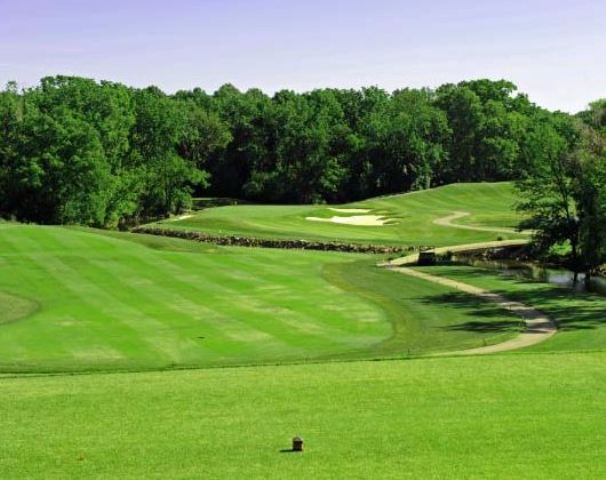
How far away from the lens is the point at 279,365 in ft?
80.9

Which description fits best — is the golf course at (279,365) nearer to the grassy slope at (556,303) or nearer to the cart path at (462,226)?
the grassy slope at (556,303)

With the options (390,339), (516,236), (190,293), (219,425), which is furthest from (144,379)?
(516,236)

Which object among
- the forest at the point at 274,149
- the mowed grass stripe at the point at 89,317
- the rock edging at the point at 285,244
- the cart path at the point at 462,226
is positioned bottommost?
the mowed grass stripe at the point at 89,317

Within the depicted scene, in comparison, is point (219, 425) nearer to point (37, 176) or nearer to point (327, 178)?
point (37, 176)

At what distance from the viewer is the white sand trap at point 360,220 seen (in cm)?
9075

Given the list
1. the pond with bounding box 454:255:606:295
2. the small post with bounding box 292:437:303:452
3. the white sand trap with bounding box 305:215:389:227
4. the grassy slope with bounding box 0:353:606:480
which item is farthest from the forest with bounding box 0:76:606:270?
the small post with bounding box 292:437:303:452

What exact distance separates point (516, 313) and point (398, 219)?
5437cm

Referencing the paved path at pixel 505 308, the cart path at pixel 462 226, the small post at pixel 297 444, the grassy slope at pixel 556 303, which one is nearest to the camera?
the small post at pixel 297 444

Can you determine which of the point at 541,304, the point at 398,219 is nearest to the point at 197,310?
the point at 541,304

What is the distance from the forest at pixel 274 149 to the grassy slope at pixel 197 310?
23608mm

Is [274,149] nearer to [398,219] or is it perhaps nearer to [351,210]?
[351,210]

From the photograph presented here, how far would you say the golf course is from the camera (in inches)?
553

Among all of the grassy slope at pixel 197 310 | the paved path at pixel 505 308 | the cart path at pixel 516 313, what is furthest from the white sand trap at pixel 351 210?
the cart path at pixel 516 313

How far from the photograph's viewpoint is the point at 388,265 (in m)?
59.8
